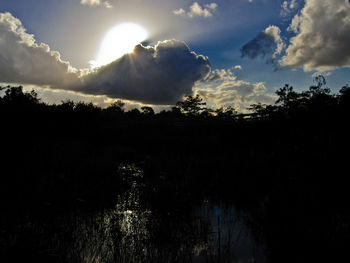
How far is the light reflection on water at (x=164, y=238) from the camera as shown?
3.62 meters

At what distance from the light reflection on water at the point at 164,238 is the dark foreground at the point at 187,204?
0.02m

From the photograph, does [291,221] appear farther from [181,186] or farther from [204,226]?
[181,186]

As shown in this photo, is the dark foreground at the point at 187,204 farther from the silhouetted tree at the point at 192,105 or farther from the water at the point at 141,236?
the silhouetted tree at the point at 192,105

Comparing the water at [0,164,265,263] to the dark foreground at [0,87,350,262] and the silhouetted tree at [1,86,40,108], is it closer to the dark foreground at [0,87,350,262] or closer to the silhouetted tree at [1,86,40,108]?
the dark foreground at [0,87,350,262]

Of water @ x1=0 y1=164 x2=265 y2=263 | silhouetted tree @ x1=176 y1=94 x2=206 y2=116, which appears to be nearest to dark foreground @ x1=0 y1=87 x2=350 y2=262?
water @ x1=0 y1=164 x2=265 y2=263

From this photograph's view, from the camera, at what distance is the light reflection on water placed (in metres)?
3.62

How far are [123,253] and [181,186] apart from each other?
3516 millimetres

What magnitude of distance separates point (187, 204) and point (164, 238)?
6.13 ft

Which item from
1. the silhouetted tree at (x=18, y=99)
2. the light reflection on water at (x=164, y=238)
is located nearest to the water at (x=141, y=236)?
the light reflection on water at (x=164, y=238)

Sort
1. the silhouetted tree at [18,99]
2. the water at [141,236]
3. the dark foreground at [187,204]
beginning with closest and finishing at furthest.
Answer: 1. the water at [141,236]
2. the dark foreground at [187,204]
3. the silhouetted tree at [18,99]

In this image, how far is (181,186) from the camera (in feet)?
23.0

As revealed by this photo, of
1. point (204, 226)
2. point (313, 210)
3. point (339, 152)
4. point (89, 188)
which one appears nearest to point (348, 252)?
point (313, 210)

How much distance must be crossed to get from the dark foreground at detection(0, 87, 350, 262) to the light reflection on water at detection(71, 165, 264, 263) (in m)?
0.02

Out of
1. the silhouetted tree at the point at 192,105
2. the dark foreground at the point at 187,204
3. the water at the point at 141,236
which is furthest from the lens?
the silhouetted tree at the point at 192,105
